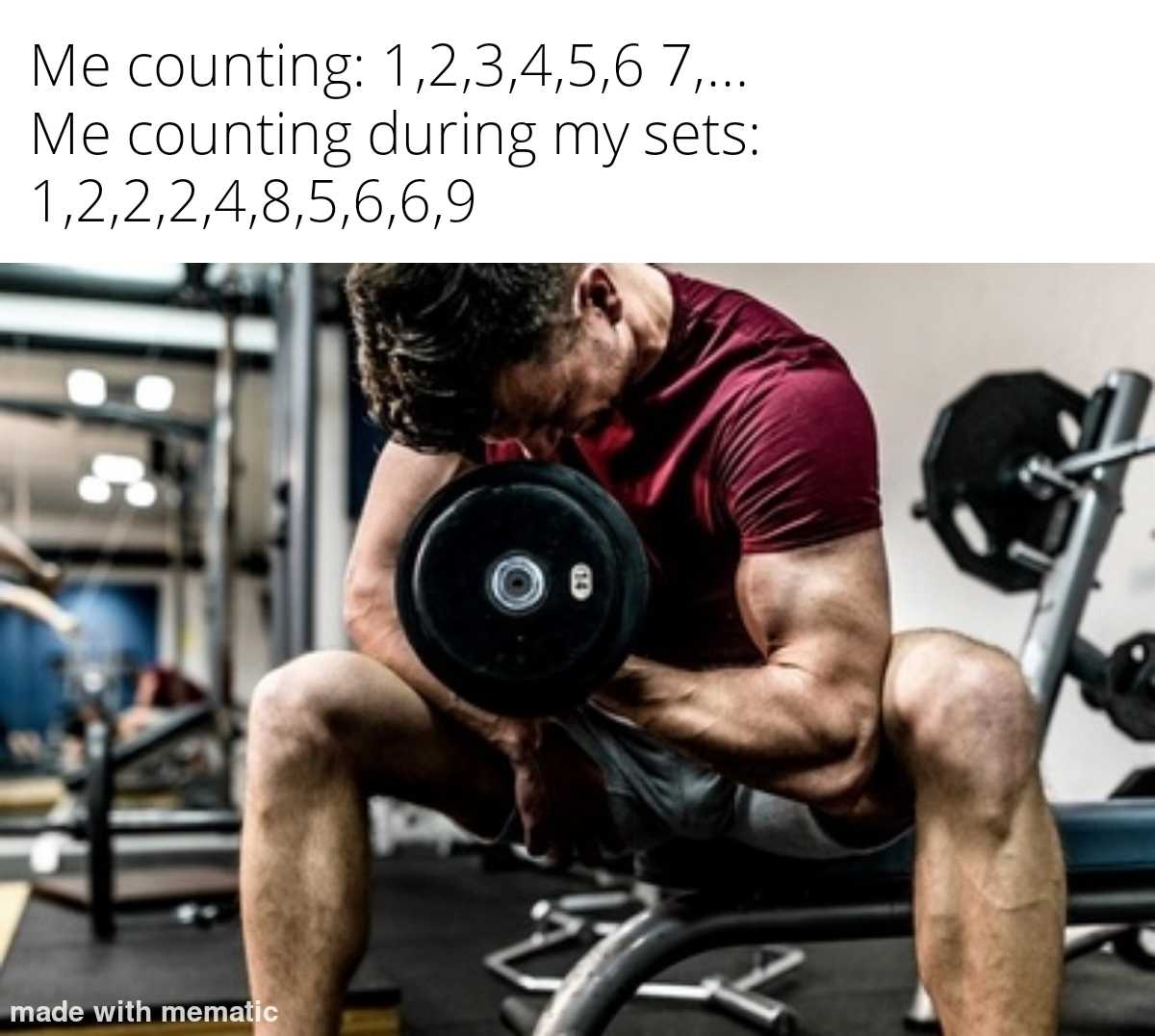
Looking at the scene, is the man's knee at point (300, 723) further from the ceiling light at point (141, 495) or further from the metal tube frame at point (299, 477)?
the ceiling light at point (141, 495)

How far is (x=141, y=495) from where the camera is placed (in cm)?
480

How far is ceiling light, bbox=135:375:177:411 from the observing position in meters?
2.84

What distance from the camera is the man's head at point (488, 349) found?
839 mm

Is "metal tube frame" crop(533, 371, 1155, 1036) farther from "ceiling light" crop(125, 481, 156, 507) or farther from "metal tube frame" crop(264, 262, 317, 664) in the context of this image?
"ceiling light" crop(125, 481, 156, 507)

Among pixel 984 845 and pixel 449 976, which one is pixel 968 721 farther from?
pixel 449 976

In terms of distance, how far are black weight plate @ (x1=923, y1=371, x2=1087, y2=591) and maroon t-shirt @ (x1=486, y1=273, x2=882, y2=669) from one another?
0.50 m

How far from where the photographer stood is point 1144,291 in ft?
4.19

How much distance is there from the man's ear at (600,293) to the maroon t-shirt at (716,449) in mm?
49

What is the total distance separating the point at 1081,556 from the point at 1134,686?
0.15 m

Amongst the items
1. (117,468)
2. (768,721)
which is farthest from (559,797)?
(117,468)

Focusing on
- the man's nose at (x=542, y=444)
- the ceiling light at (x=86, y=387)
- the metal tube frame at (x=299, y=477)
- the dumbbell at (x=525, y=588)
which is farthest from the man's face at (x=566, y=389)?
the ceiling light at (x=86, y=387)
